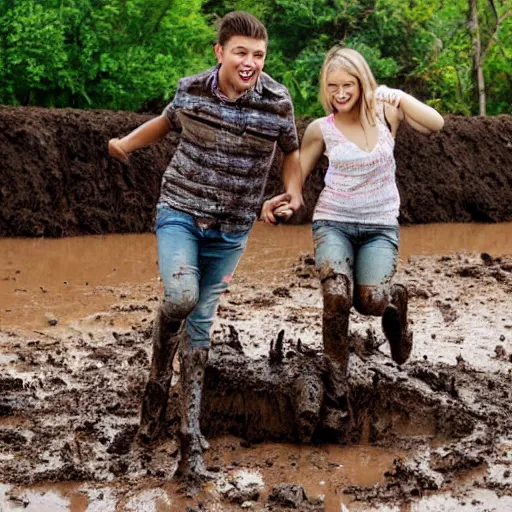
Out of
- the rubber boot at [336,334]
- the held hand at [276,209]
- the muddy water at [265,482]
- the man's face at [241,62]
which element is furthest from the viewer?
the rubber boot at [336,334]

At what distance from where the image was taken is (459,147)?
15.9m

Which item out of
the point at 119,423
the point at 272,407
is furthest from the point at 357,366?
the point at 119,423

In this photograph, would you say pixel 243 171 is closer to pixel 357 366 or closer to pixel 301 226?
pixel 357 366

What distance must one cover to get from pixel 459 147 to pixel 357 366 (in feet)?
34.2

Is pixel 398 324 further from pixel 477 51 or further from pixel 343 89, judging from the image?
pixel 477 51

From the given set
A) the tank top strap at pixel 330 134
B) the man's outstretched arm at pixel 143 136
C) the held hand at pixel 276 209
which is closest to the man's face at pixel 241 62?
the man's outstretched arm at pixel 143 136

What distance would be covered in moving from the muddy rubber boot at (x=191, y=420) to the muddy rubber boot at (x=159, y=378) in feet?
0.36

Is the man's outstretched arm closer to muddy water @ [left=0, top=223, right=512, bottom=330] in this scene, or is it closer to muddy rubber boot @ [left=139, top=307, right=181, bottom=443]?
muddy rubber boot @ [left=139, top=307, right=181, bottom=443]

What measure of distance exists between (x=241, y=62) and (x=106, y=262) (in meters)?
6.49

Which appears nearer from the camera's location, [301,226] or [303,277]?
[303,277]

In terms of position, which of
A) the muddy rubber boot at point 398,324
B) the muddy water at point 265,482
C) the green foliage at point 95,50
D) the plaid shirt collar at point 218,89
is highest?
the green foliage at point 95,50

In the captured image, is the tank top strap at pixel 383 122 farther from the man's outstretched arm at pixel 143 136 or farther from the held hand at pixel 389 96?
the man's outstretched arm at pixel 143 136

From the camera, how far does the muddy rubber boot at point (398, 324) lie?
236 inches

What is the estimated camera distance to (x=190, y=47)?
1808 cm
